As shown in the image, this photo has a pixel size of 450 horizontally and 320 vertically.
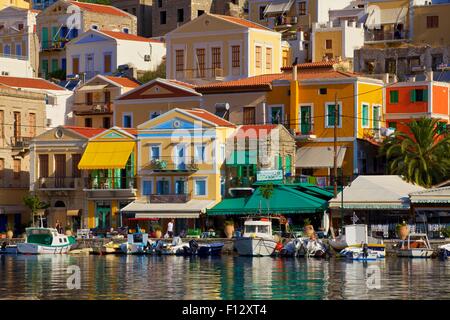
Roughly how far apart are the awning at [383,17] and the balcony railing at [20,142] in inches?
1121

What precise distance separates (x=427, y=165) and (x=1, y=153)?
30.5 meters

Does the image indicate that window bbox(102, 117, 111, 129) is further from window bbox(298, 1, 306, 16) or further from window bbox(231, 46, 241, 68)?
window bbox(298, 1, 306, 16)

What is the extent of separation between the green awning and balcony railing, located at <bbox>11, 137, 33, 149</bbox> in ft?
58.9

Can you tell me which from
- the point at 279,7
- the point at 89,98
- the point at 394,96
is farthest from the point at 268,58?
the point at 89,98

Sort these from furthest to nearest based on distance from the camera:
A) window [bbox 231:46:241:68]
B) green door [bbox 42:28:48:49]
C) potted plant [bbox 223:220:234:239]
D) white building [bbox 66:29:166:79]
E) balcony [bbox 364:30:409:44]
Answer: green door [bbox 42:28:48:49] → white building [bbox 66:29:166:79] → balcony [bbox 364:30:409:44] → window [bbox 231:46:241:68] → potted plant [bbox 223:220:234:239]

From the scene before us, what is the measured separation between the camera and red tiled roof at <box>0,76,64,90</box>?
9738 centimetres

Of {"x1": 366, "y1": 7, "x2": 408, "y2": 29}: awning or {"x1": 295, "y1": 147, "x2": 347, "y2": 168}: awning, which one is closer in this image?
{"x1": 295, "y1": 147, "x2": 347, "y2": 168}: awning

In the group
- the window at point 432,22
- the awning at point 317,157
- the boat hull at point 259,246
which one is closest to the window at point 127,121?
the awning at point 317,157

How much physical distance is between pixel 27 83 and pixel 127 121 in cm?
1160

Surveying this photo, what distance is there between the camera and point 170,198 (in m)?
82.6

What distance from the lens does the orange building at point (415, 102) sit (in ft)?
280

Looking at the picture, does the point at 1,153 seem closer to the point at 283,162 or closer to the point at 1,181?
the point at 1,181

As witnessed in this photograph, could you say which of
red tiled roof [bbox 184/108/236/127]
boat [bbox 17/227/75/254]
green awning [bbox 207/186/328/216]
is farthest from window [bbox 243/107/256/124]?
boat [bbox 17/227/75/254]

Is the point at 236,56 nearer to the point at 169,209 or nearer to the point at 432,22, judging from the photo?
the point at 432,22
